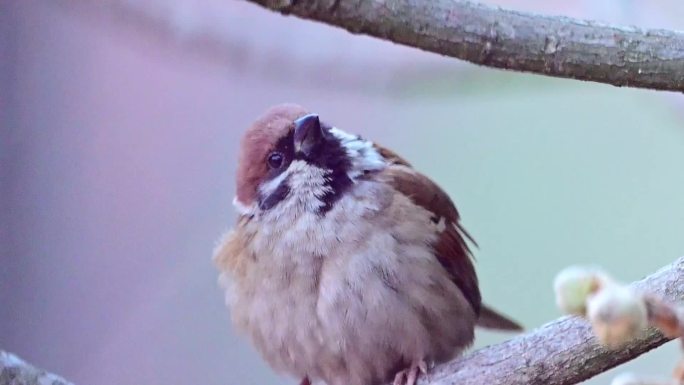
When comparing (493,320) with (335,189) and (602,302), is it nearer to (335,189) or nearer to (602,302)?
(335,189)

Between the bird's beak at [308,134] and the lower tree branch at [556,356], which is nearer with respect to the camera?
the lower tree branch at [556,356]

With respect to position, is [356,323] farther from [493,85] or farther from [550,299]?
[550,299]

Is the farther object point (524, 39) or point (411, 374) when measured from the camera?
point (411, 374)

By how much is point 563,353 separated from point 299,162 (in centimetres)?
61

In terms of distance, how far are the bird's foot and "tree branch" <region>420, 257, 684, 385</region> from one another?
181mm

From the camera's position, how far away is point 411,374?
4.65 ft

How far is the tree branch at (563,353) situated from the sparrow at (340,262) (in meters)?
0.23

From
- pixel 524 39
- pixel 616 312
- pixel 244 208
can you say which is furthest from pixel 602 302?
pixel 244 208

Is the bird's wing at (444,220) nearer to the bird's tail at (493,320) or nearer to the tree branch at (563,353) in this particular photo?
the bird's tail at (493,320)

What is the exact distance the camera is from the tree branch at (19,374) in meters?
1.12

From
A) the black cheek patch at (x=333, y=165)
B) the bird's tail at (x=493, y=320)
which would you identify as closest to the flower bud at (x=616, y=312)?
the black cheek patch at (x=333, y=165)

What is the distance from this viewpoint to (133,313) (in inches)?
119

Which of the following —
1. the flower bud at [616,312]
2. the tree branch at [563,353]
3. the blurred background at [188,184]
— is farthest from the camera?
the blurred background at [188,184]

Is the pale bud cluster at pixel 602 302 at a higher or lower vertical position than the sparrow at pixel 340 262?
higher
